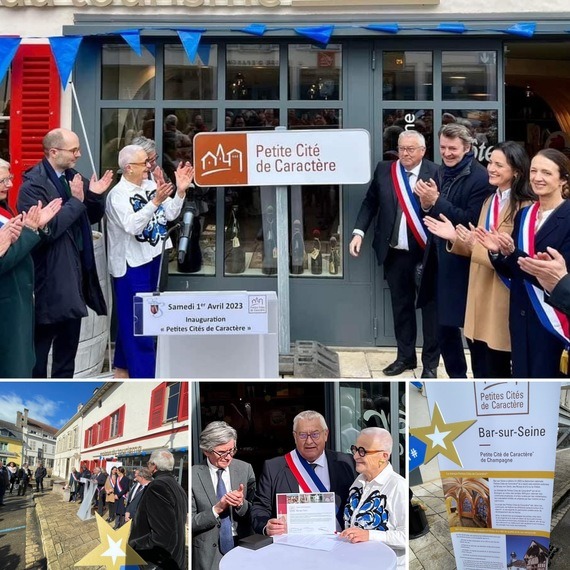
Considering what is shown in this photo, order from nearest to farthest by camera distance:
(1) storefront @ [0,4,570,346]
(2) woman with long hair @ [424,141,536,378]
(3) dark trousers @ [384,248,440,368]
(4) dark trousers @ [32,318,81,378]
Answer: (2) woman with long hair @ [424,141,536,378]
(4) dark trousers @ [32,318,81,378]
(3) dark trousers @ [384,248,440,368]
(1) storefront @ [0,4,570,346]

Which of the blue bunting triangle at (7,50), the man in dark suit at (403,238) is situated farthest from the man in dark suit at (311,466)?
the blue bunting triangle at (7,50)

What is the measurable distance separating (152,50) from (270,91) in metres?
1.03

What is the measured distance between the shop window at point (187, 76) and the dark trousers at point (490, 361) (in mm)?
3345

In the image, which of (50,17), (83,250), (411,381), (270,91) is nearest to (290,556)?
(411,381)

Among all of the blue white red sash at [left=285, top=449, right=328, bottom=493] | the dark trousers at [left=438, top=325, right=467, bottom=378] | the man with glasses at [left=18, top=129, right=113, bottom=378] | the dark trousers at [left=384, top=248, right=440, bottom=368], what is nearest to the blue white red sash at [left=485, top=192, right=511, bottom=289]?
the dark trousers at [left=438, top=325, right=467, bottom=378]

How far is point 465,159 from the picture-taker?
17.7 ft

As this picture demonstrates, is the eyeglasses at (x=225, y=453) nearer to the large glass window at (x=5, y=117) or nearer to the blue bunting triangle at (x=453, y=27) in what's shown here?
the blue bunting triangle at (x=453, y=27)

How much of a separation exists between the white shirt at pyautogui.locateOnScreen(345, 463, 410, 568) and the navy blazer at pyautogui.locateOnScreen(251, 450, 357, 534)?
90 millimetres

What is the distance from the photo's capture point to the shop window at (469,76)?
7.07 metres

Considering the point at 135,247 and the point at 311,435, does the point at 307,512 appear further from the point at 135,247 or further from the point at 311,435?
the point at 135,247

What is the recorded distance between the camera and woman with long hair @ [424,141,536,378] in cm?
470

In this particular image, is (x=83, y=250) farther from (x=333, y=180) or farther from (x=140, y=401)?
(x=140, y=401)

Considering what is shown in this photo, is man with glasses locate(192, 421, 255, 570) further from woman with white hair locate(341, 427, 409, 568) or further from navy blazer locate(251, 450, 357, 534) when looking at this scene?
woman with white hair locate(341, 427, 409, 568)

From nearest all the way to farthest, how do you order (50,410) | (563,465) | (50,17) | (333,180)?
(563,465) < (50,410) < (333,180) < (50,17)
